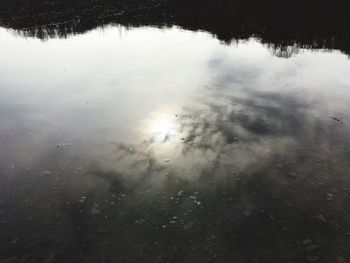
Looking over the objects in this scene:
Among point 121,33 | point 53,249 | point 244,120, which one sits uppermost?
point 121,33

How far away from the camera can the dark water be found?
5.91m

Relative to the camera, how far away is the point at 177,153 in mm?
8195

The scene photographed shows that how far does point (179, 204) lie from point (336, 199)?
3.00 meters

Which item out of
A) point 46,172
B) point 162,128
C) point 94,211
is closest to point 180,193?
point 94,211

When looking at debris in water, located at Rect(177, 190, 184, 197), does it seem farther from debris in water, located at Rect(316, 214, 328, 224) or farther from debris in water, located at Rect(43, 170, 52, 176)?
debris in water, located at Rect(43, 170, 52, 176)

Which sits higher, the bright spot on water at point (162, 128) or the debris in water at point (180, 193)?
the bright spot on water at point (162, 128)

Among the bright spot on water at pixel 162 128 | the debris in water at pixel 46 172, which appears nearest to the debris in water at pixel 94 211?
the debris in water at pixel 46 172

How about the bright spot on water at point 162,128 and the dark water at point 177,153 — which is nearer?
the dark water at point 177,153

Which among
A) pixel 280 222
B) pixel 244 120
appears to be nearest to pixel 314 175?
pixel 280 222

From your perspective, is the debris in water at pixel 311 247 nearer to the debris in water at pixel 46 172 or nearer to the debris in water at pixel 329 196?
the debris in water at pixel 329 196

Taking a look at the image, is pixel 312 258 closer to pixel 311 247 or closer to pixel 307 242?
pixel 311 247

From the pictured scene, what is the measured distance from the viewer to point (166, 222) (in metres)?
6.27

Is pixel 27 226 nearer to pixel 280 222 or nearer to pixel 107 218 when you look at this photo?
pixel 107 218

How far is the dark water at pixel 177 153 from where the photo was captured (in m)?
5.91
